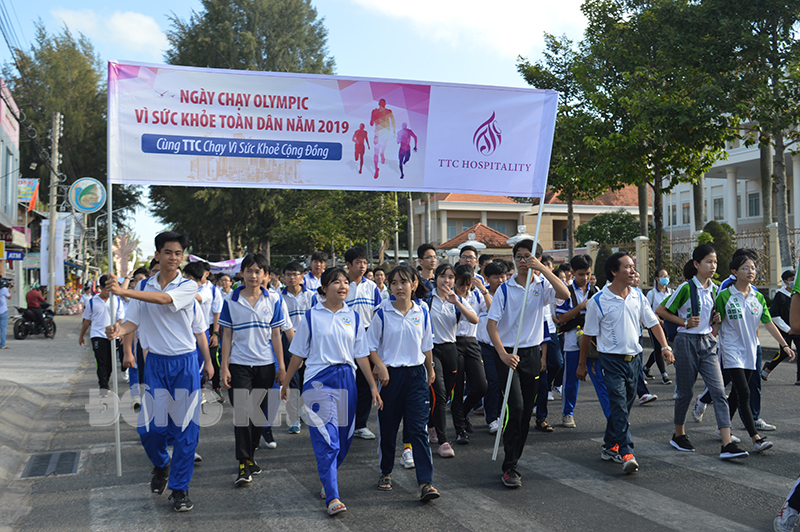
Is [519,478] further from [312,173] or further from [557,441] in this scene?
[312,173]

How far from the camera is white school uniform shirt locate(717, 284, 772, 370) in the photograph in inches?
258

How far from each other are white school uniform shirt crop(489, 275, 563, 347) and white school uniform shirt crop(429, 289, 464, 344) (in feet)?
2.50

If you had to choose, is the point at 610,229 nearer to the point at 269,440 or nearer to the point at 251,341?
the point at 269,440

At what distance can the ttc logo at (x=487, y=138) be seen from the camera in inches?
256

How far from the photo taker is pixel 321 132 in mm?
6121

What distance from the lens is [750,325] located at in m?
Answer: 6.61

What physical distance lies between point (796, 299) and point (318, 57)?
36.2 meters

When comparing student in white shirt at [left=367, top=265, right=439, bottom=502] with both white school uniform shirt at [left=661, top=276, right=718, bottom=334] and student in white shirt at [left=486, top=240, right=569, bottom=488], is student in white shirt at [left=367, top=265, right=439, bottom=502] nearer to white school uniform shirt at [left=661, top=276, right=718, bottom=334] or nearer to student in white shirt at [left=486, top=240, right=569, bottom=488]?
student in white shirt at [left=486, top=240, right=569, bottom=488]

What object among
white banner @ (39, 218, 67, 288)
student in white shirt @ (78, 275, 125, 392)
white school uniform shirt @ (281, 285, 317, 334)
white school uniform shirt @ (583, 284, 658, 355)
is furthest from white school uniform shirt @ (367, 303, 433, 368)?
white banner @ (39, 218, 67, 288)

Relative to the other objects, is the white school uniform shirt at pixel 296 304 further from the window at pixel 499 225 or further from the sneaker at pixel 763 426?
the window at pixel 499 225

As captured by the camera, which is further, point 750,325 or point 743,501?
point 750,325

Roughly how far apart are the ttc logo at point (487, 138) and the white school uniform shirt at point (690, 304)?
7.33 feet

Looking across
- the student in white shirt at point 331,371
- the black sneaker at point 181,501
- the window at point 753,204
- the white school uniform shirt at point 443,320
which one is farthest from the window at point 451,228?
the black sneaker at point 181,501

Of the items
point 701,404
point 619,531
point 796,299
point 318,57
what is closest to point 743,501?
point 619,531
